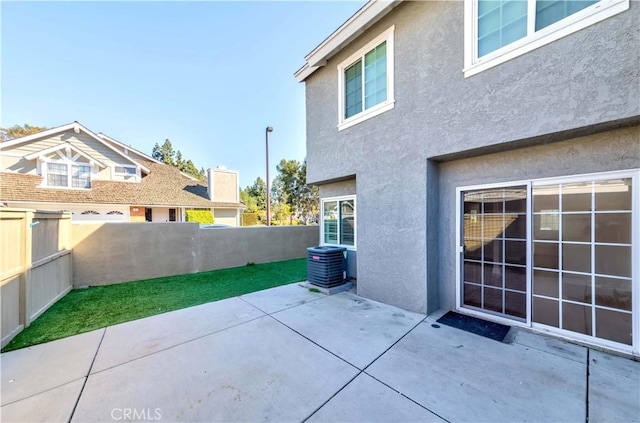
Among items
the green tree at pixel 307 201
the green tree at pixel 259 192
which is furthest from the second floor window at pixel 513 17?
the green tree at pixel 259 192

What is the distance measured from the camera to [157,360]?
310cm

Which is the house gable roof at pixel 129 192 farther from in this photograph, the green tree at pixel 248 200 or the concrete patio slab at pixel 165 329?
the green tree at pixel 248 200

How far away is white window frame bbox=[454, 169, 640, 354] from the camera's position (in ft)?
9.77

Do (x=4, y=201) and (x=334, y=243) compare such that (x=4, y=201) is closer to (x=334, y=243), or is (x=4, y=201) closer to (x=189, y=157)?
(x=334, y=243)

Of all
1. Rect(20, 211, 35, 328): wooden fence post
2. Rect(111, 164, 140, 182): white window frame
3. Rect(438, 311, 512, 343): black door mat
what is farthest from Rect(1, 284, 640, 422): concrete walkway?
Rect(111, 164, 140, 182): white window frame

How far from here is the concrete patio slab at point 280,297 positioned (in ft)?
16.4

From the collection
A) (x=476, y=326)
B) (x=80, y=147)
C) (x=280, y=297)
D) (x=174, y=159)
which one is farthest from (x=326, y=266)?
(x=174, y=159)

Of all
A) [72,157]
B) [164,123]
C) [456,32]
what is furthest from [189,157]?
[456,32]

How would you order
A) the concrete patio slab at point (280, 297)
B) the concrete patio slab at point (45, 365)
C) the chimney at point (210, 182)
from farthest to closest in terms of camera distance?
the chimney at point (210, 182), the concrete patio slab at point (280, 297), the concrete patio slab at point (45, 365)

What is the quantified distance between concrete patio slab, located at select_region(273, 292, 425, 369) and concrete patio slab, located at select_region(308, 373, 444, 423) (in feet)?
1.41

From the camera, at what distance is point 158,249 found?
761cm

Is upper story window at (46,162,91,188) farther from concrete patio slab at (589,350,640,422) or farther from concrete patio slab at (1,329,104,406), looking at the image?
concrete patio slab at (589,350,640,422)

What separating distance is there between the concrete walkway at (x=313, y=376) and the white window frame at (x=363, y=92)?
4346 mm

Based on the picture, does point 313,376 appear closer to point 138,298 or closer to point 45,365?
point 45,365
